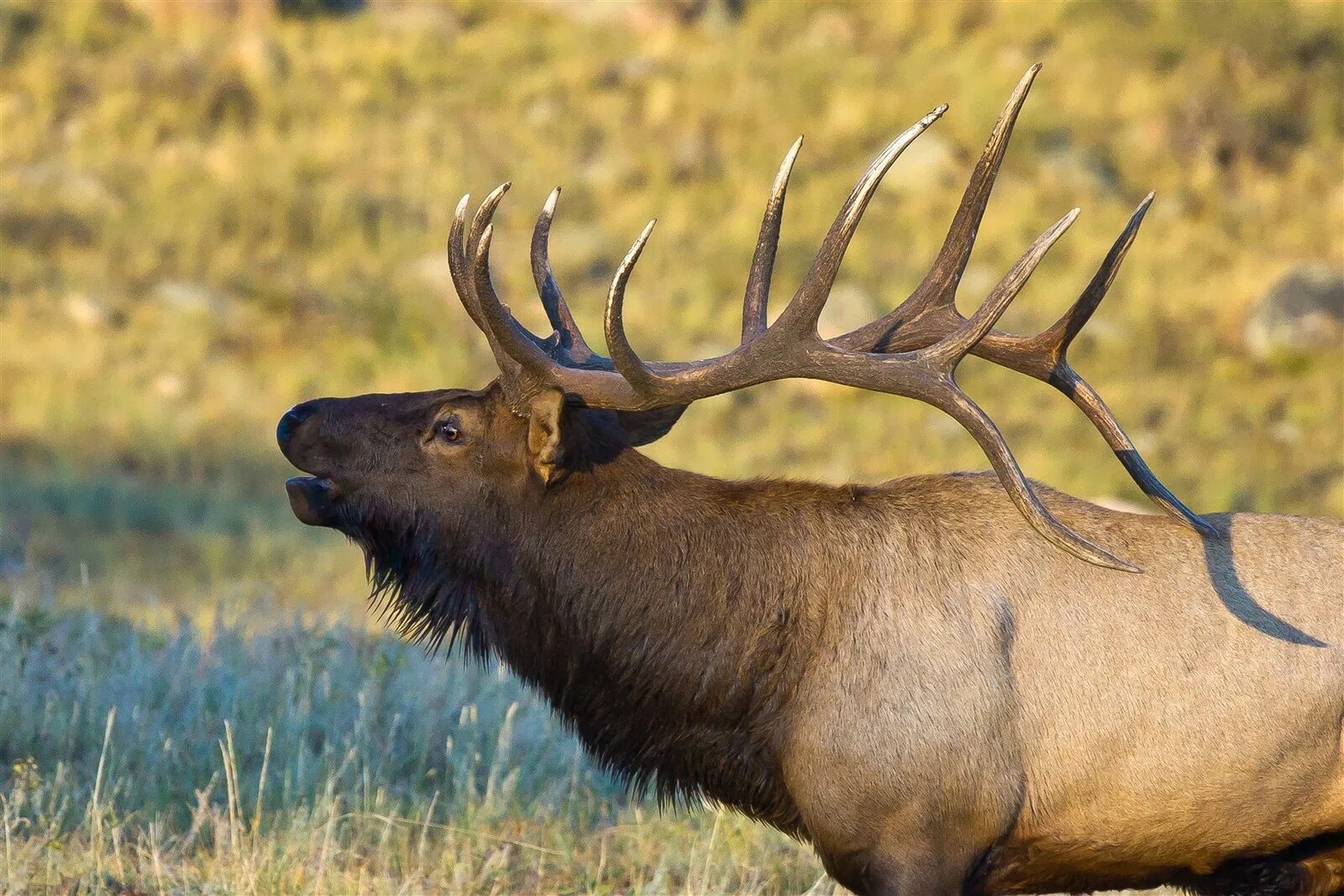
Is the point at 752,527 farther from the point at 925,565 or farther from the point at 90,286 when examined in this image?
the point at 90,286

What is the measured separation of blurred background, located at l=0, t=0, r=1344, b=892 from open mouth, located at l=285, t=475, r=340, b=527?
1068 millimetres

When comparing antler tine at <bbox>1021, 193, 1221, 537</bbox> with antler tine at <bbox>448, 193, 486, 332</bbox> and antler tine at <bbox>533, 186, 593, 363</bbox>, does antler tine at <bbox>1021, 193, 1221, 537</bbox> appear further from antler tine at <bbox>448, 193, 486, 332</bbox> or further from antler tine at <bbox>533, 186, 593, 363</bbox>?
antler tine at <bbox>448, 193, 486, 332</bbox>

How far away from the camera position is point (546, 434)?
5.11 meters

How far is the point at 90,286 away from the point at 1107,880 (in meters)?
15.6

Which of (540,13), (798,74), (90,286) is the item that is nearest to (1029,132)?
(798,74)

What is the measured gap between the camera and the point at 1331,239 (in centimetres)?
2348

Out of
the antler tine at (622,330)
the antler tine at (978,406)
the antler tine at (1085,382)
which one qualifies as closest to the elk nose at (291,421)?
the antler tine at (622,330)

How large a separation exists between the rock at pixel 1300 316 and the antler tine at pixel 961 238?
1610 cm

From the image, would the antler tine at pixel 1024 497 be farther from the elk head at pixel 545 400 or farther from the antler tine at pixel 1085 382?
the antler tine at pixel 1085 382

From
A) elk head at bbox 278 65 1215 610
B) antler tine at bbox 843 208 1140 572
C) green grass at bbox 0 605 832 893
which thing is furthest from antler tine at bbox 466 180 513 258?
green grass at bbox 0 605 832 893

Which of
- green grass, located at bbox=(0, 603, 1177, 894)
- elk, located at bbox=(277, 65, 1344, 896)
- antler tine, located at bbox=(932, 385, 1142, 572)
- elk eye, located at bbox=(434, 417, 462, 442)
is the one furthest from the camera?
green grass, located at bbox=(0, 603, 1177, 894)

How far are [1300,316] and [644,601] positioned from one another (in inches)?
670

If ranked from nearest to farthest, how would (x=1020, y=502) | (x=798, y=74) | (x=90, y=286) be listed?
(x=1020, y=502), (x=90, y=286), (x=798, y=74)

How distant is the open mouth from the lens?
5254mm
